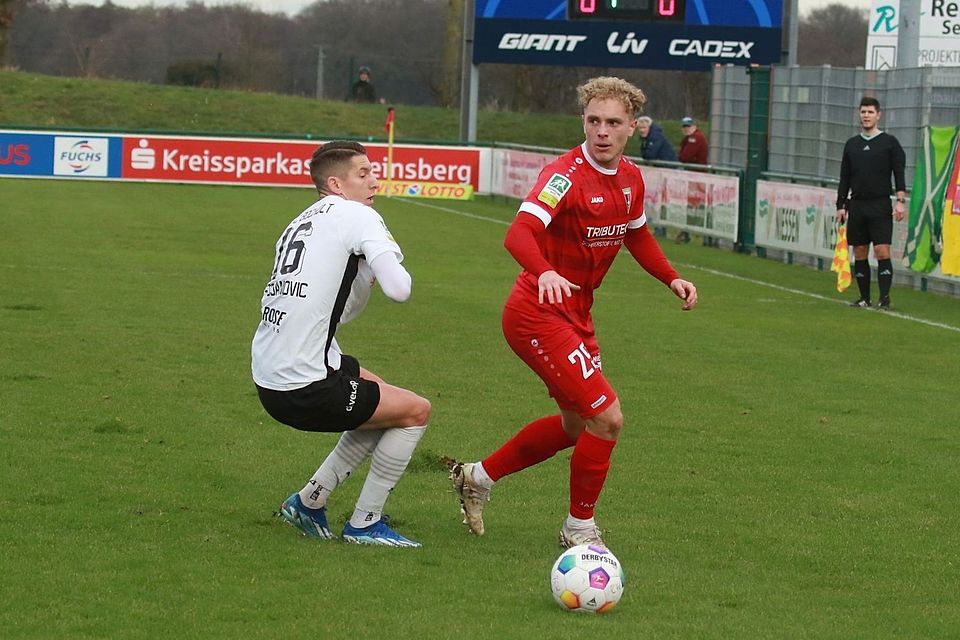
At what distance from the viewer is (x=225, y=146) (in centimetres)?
3441

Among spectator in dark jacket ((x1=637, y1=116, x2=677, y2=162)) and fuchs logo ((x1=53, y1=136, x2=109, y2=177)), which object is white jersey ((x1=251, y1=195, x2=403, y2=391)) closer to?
spectator in dark jacket ((x1=637, y1=116, x2=677, y2=162))

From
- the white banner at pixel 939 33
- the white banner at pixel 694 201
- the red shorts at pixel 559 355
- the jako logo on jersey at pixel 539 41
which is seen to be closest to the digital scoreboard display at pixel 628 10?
the jako logo on jersey at pixel 539 41

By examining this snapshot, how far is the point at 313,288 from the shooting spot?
6160mm

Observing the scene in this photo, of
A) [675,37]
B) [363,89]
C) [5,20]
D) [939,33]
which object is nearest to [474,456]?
[939,33]

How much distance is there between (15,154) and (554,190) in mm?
29191

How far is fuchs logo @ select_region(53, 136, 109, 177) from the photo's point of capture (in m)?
33.8

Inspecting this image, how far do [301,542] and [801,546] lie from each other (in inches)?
83.4

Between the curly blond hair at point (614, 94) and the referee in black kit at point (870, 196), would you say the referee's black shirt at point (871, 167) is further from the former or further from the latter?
the curly blond hair at point (614, 94)

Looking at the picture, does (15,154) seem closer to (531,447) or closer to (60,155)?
(60,155)

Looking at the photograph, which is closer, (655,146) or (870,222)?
(870,222)

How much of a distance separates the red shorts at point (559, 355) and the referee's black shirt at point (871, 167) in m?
10.3

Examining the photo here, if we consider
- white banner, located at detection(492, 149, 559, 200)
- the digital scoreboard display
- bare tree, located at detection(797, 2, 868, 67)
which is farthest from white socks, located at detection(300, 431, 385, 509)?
bare tree, located at detection(797, 2, 868, 67)

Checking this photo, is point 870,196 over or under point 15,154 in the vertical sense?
under

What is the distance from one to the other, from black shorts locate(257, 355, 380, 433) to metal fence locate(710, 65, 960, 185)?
46.9ft
